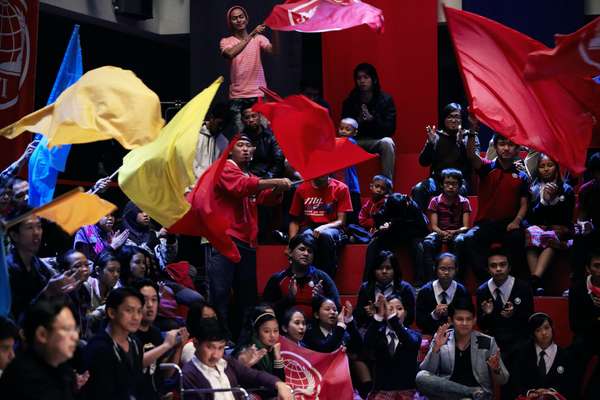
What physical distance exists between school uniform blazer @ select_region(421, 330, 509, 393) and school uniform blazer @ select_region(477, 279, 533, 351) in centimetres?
46

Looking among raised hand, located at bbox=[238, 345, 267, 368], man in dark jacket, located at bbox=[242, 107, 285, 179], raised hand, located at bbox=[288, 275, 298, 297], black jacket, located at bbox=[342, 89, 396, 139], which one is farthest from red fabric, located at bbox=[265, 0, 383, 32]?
raised hand, located at bbox=[238, 345, 267, 368]

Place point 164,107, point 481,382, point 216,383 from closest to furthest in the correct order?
point 216,383
point 481,382
point 164,107

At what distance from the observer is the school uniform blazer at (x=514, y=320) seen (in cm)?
980

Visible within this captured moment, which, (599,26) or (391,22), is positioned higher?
(599,26)

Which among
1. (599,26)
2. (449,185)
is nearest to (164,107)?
(449,185)

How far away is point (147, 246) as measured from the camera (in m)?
11.1

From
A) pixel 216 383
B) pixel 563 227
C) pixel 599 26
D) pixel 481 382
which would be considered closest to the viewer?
pixel 216 383

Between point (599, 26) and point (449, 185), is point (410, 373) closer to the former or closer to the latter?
point (449, 185)

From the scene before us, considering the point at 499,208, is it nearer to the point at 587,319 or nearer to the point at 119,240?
the point at 587,319

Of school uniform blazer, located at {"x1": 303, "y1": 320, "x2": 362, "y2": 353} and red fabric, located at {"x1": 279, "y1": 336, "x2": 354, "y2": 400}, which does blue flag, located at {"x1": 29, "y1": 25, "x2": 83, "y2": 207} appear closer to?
red fabric, located at {"x1": 279, "y1": 336, "x2": 354, "y2": 400}

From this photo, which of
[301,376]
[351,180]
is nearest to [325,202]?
[351,180]

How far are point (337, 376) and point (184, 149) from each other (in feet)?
7.28

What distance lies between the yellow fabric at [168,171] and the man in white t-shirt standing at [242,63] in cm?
351

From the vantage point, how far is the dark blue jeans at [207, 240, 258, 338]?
391 inches
